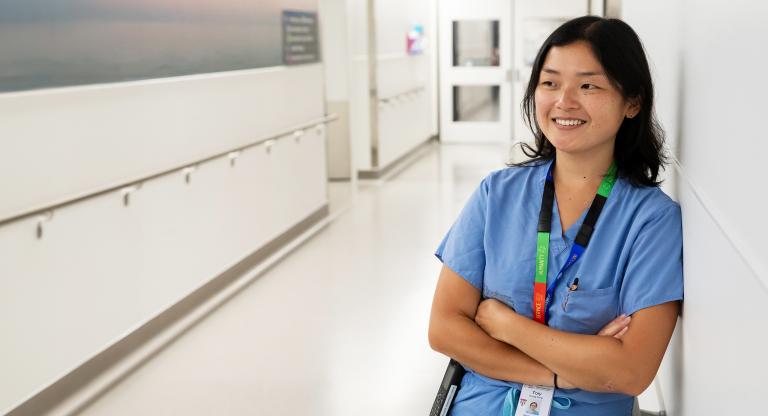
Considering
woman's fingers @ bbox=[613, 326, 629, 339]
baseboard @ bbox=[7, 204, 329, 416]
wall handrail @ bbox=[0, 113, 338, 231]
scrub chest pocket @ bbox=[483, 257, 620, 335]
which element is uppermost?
scrub chest pocket @ bbox=[483, 257, 620, 335]

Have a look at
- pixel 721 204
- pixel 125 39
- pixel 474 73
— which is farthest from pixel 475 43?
pixel 721 204

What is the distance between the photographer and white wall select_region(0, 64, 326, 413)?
3.98 m

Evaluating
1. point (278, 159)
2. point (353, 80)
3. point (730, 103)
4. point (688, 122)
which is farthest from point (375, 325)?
point (353, 80)

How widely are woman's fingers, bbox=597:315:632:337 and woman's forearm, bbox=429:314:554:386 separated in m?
0.18

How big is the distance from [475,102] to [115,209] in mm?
12157

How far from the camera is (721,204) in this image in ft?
5.27

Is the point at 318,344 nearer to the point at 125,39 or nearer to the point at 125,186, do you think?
the point at 125,186

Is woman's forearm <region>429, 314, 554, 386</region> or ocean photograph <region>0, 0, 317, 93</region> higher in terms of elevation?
ocean photograph <region>0, 0, 317, 93</region>

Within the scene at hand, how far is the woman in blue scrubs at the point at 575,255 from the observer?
208 cm

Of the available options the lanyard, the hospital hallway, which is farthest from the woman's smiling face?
the hospital hallway

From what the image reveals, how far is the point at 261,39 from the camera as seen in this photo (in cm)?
725

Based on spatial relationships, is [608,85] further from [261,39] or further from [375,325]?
[261,39]

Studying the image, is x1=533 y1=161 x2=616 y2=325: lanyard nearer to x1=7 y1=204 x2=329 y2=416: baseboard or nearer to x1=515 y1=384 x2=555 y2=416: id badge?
x1=515 y1=384 x2=555 y2=416: id badge

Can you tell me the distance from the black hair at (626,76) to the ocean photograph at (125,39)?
275cm
